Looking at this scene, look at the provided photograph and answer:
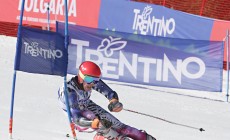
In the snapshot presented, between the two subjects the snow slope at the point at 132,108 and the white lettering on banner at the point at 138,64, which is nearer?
the snow slope at the point at 132,108

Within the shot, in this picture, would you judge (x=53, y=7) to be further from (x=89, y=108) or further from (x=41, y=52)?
(x=89, y=108)

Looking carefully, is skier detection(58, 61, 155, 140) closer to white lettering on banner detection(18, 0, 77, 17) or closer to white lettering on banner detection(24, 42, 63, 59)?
white lettering on banner detection(24, 42, 63, 59)

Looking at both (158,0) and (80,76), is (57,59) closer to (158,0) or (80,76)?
(80,76)

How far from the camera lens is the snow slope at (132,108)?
8.87 m

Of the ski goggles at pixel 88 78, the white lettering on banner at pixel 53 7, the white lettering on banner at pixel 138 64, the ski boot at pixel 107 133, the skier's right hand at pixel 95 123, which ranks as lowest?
the ski boot at pixel 107 133

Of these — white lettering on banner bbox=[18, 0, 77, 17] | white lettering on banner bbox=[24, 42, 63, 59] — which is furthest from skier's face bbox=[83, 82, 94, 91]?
white lettering on banner bbox=[18, 0, 77, 17]

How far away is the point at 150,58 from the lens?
41.4 feet

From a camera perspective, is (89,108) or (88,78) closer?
(88,78)

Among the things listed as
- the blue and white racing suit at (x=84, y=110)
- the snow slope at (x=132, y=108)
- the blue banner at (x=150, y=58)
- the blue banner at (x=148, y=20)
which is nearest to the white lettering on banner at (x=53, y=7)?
the blue banner at (x=148, y=20)

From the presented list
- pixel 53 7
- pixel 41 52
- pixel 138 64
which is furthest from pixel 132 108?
pixel 53 7

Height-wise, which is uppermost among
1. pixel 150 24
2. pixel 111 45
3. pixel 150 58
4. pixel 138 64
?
pixel 150 24

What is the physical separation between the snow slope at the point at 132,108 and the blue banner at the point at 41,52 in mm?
934

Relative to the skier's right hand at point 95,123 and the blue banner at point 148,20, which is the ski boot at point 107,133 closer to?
the skier's right hand at point 95,123

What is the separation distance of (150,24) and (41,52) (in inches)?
357
